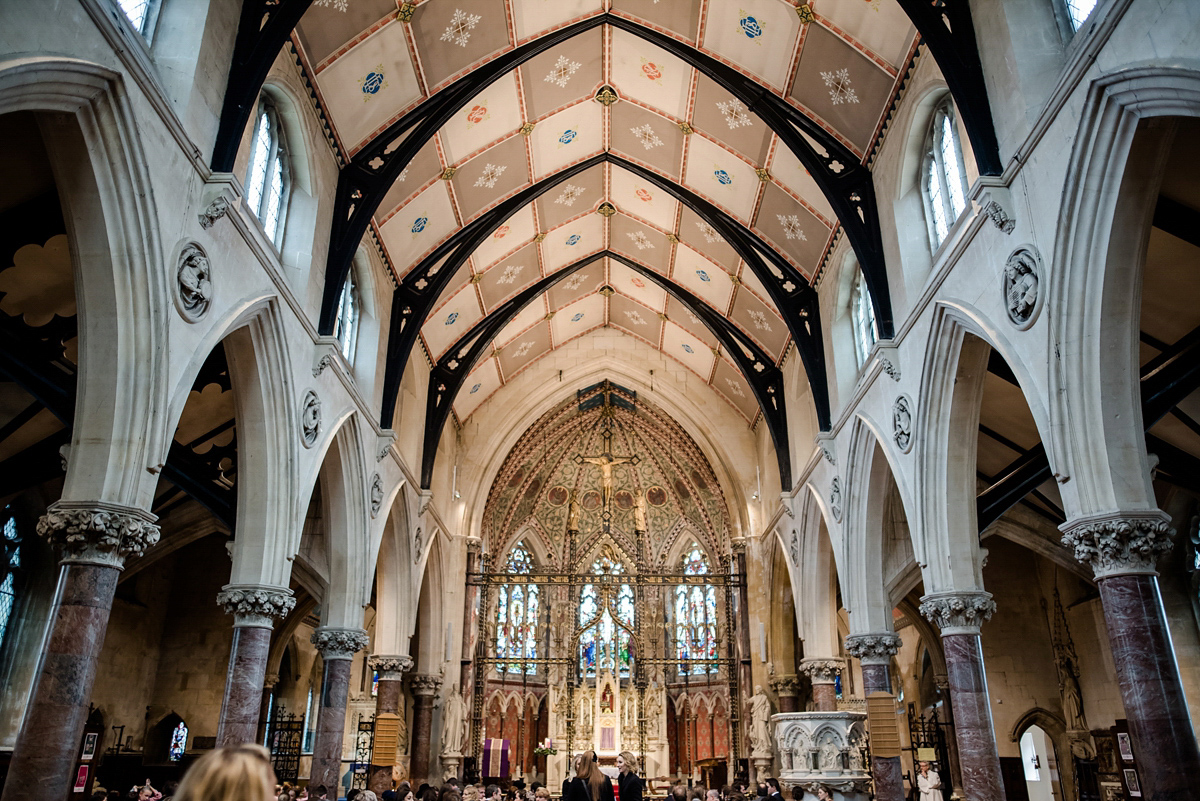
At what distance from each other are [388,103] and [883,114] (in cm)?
752

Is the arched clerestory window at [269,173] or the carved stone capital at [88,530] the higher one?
the arched clerestory window at [269,173]

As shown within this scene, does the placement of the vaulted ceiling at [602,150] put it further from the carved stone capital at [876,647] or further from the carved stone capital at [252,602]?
the carved stone capital at [252,602]

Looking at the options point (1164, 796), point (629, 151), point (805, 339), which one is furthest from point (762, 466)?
point (1164, 796)

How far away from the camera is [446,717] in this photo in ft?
70.0

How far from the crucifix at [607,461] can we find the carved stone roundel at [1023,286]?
18.1 meters

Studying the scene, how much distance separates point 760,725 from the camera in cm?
2083

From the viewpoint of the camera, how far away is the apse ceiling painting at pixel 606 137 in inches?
503

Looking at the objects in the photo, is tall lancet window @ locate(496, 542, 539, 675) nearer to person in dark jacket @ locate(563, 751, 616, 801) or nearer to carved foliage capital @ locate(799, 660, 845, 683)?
carved foliage capital @ locate(799, 660, 845, 683)

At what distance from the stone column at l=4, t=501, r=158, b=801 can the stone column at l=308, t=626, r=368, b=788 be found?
6104mm

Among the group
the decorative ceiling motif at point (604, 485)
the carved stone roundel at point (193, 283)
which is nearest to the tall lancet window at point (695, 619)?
the decorative ceiling motif at point (604, 485)

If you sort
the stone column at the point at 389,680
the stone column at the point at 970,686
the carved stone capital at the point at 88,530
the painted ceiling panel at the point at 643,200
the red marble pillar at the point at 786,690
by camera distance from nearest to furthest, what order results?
the carved stone capital at the point at 88,530 → the stone column at the point at 970,686 → the stone column at the point at 389,680 → the painted ceiling panel at the point at 643,200 → the red marble pillar at the point at 786,690

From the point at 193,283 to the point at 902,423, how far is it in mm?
9138

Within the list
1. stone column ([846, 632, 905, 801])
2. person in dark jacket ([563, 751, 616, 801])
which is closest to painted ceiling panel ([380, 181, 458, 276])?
stone column ([846, 632, 905, 801])

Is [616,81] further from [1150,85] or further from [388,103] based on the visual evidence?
[1150,85]
